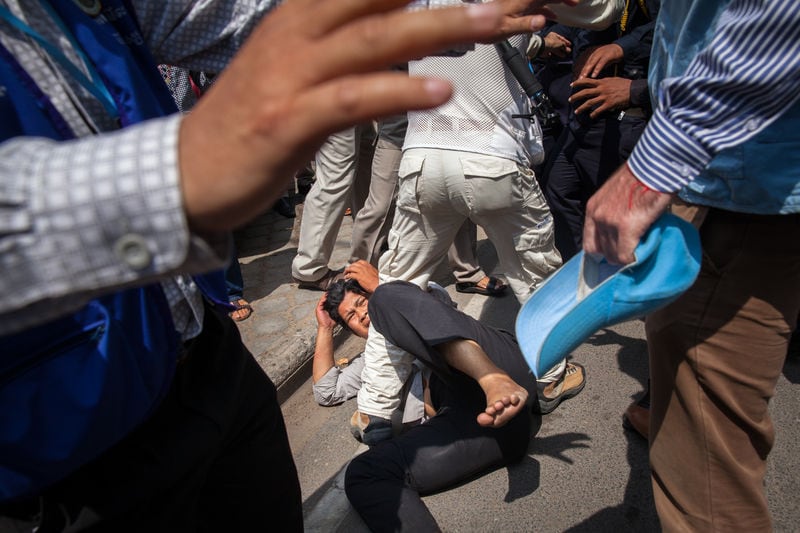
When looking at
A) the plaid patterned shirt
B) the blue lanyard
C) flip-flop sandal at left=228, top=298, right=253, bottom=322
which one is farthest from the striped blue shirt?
flip-flop sandal at left=228, top=298, right=253, bottom=322

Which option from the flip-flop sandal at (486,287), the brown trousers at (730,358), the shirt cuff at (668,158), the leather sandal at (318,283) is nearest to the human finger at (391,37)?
the shirt cuff at (668,158)

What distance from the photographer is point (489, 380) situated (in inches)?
79.6

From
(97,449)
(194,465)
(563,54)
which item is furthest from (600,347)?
(97,449)

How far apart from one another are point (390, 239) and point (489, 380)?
94 centimetres

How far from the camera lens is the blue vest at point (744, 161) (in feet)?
3.84

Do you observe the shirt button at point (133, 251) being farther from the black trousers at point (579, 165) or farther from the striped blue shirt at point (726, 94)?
the black trousers at point (579, 165)

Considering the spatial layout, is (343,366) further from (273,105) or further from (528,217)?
(273,105)

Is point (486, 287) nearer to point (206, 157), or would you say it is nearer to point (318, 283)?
point (318, 283)

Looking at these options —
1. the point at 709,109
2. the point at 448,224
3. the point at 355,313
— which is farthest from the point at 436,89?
the point at 355,313

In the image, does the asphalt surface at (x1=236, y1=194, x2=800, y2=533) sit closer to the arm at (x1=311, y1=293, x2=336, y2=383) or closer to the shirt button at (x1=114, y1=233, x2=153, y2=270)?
the arm at (x1=311, y1=293, x2=336, y2=383)

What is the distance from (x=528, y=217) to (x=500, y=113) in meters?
0.47

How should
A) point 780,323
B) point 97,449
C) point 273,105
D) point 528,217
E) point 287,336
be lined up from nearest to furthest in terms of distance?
point 273,105 < point 97,449 < point 780,323 < point 528,217 < point 287,336

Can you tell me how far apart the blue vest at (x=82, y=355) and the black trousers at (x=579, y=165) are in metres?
2.41

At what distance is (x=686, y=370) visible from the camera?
4.40 ft
